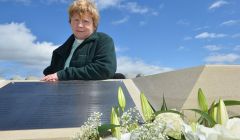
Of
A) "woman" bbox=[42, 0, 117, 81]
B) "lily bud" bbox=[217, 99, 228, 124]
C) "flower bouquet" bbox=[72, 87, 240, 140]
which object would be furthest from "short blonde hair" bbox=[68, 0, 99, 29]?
"lily bud" bbox=[217, 99, 228, 124]

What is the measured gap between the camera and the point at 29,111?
10.1 feet

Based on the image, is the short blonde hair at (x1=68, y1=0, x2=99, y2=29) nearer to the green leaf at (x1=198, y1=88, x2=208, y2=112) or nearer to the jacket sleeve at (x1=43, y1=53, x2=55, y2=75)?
the jacket sleeve at (x1=43, y1=53, x2=55, y2=75)

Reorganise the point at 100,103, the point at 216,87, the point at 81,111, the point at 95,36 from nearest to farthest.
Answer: the point at 81,111 < the point at 100,103 < the point at 216,87 < the point at 95,36

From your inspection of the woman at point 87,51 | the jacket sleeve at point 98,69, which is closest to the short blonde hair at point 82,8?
the woman at point 87,51

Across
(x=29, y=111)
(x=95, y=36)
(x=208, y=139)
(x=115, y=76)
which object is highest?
(x=95, y=36)

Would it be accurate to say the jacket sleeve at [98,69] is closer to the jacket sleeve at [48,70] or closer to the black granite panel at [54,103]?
the black granite panel at [54,103]

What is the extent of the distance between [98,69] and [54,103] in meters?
1.33

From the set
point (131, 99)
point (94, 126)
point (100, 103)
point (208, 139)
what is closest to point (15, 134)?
point (100, 103)

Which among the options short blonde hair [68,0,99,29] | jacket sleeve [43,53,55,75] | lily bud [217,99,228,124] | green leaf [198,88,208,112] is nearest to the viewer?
lily bud [217,99,228,124]

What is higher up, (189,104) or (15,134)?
(189,104)

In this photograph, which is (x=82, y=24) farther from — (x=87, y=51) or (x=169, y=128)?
(x=169, y=128)

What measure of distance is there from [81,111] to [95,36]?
2030 millimetres

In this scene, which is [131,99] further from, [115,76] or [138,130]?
[138,130]

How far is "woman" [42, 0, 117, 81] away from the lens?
14.9 ft
